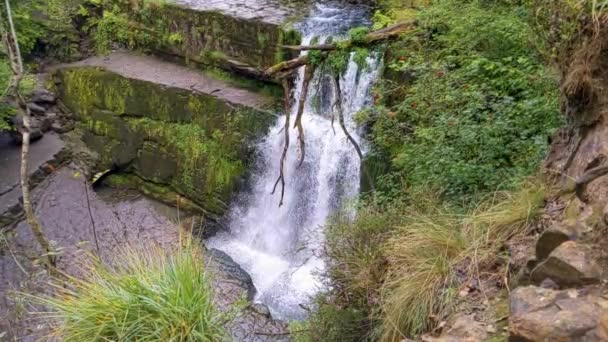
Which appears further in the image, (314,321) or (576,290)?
(314,321)

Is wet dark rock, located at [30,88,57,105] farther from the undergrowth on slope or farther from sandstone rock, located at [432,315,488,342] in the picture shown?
sandstone rock, located at [432,315,488,342]

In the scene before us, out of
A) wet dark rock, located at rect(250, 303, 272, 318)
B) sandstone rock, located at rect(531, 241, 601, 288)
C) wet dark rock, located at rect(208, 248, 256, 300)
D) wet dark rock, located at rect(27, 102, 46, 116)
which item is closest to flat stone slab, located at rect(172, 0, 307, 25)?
wet dark rock, located at rect(27, 102, 46, 116)

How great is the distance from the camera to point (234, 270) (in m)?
7.29

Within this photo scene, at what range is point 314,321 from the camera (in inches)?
175

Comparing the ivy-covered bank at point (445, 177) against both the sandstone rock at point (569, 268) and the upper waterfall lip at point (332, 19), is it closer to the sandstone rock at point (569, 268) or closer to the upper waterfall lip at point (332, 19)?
the sandstone rock at point (569, 268)

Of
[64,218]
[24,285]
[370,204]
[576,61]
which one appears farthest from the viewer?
[64,218]

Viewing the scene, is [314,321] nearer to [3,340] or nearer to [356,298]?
[356,298]

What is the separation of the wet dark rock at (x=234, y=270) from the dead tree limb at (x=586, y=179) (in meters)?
4.58

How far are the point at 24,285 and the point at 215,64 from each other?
15.0 ft

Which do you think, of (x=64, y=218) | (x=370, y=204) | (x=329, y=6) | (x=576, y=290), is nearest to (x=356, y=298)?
(x=370, y=204)

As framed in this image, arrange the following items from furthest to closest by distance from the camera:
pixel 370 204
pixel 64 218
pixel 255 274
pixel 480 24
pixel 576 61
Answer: pixel 64 218
pixel 255 274
pixel 480 24
pixel 370 204
pixel 576 61

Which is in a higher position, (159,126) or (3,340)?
(159,126)

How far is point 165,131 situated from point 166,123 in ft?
0.42

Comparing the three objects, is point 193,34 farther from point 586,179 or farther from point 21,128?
point 586,179
